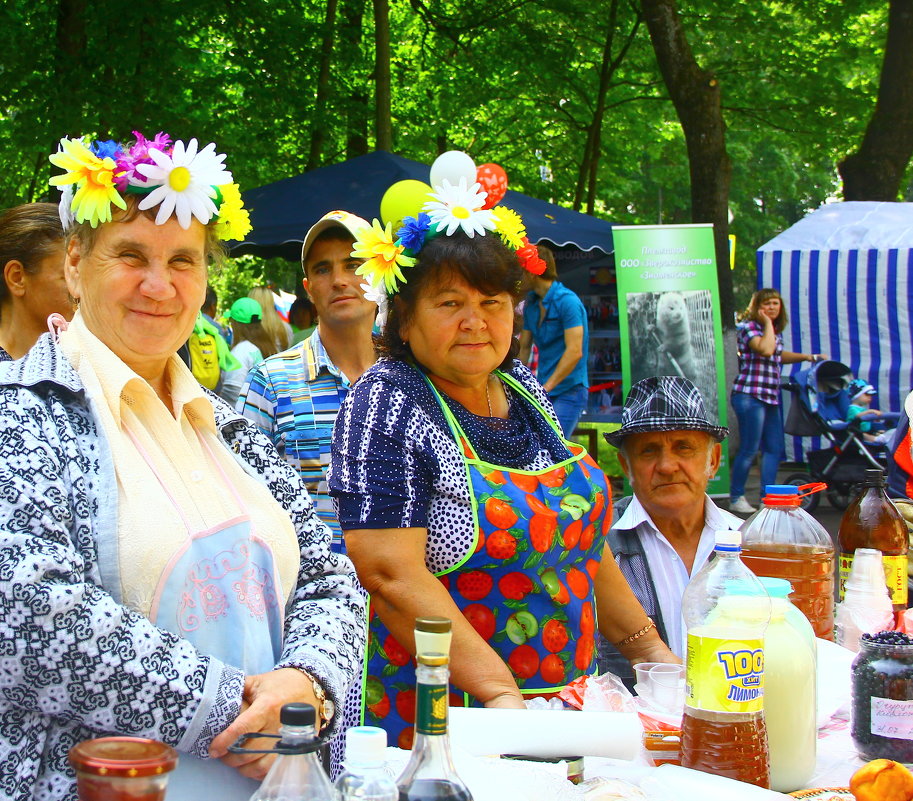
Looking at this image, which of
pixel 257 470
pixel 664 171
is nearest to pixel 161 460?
pixel 257 470

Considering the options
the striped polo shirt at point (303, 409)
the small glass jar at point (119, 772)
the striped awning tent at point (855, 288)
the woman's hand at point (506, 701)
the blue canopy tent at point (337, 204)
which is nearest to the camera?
the small glass jar at point (119, 772)

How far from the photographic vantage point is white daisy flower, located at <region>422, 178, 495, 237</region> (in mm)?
2764

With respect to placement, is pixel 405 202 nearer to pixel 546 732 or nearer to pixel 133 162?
pixel 133 162

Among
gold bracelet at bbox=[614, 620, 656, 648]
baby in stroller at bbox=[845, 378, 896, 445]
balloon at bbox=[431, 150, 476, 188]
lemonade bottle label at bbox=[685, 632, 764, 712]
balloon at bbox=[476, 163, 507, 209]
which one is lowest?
gold bracelet at bbox=[614, 620, 656, 648]

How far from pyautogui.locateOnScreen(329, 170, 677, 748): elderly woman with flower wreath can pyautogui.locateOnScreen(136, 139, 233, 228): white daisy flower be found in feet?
2.56

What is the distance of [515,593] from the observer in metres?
2.58

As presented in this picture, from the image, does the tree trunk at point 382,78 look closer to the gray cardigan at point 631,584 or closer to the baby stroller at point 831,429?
the baby stroller at point 831,429

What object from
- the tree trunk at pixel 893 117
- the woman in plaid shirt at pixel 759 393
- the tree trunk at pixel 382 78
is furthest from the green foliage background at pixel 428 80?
the woman in plaid shirt at pixel 759 393

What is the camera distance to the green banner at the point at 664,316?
973cm

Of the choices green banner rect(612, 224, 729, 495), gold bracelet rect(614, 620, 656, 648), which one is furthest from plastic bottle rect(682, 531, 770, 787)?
green banner rect(612, 224, 729, 495)

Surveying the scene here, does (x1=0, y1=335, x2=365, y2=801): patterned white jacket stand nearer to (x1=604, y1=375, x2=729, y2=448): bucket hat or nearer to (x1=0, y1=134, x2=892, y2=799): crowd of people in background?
(x1=0, y1=134, x2=892, y2=799): crowd of people in background

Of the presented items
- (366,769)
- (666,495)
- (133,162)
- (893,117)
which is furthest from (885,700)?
(893,117)

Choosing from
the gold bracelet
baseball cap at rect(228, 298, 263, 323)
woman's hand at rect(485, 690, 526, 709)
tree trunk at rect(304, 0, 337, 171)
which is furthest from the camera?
tree trunk at rect(304, 0, 337, 171)

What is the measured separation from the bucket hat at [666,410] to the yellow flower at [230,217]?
1449 millimetres
